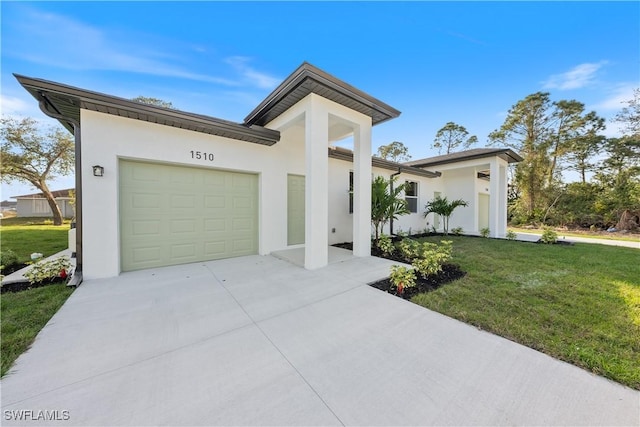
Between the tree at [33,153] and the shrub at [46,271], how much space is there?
16261 millimetres

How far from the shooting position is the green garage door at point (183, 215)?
470 centimetres

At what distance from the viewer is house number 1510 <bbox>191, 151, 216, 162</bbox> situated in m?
5.19

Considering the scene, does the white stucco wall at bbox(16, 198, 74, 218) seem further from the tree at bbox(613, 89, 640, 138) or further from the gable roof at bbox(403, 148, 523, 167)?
the tree at bbox(613, 89, 640, 138)

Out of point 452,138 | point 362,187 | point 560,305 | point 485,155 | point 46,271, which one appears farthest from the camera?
point 452,138

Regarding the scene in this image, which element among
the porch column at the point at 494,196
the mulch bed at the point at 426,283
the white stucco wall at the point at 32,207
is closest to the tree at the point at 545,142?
the porch column at the point at 494,196

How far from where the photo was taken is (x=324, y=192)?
16.4 feet

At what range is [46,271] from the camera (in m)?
4.01

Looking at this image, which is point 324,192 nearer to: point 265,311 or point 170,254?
point 265,311

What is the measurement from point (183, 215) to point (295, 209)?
9.60 ft

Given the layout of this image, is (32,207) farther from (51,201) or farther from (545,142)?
(545,142)

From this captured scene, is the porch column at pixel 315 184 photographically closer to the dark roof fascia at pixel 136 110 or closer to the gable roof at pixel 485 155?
the dark roof fascia at pixel 136 110

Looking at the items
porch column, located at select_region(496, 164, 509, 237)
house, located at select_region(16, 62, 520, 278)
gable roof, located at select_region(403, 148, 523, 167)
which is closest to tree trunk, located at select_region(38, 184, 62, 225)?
house, located at select_region(16, 62, 520, 278)

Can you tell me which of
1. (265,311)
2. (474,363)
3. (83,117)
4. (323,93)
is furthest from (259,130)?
(474,363)

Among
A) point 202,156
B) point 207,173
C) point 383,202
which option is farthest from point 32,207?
point 383,202
